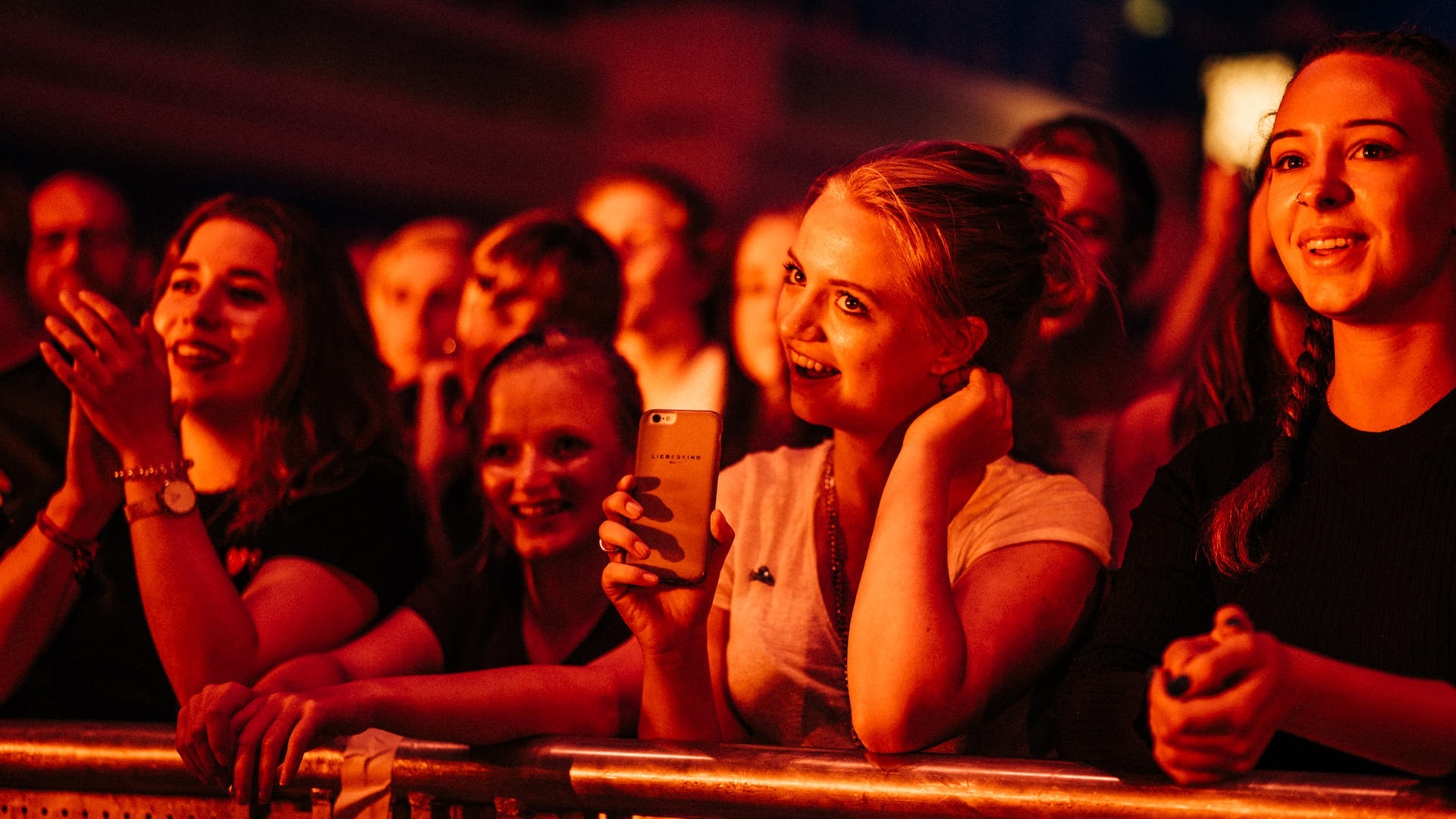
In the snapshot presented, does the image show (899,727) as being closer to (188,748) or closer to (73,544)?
(188,748)

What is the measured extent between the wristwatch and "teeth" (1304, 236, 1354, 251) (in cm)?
158

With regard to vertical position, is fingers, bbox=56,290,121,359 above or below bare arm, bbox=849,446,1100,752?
above

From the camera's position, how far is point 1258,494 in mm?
1653

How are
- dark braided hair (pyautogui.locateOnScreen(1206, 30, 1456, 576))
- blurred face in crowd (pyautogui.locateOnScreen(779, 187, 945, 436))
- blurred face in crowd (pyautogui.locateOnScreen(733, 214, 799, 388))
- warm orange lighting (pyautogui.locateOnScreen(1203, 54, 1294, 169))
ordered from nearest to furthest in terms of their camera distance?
dark braided hair (pyautogui.locateOnScreen(1206, 30, 1456, 576))
blurred face in crowd (pyautogui.locateOnScreen(779, 187, 945, 436))
blurred face in crowd (pyautogui.locateOnScreen(733, 214, 799, 388))
warm orange lighting (pyautogui.locateOnScreen(1203, 54, 1294, 169))

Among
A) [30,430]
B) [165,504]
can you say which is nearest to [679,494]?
[165,504]

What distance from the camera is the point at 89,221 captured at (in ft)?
12.3

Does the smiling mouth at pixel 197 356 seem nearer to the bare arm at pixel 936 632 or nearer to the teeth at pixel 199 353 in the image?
the teeth at pixel 199 353

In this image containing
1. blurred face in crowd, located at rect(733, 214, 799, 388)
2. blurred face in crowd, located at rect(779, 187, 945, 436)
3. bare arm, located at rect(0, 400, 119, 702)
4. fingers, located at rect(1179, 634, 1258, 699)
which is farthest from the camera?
blurred face in crowd, located at rect(733, 214, 799, 388)

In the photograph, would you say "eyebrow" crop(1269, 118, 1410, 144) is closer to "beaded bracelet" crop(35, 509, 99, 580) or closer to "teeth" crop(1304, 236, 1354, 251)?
"teeth" crop(1304, 236, 1354, 251)

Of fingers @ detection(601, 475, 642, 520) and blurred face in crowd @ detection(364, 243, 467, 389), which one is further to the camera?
blurred face in crowd @ detection(364, 243, 467, 389)

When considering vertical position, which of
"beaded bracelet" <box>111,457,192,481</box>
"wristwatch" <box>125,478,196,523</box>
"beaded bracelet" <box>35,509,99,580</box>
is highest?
"beaded bracelet" <box>111,457,192,481</box>

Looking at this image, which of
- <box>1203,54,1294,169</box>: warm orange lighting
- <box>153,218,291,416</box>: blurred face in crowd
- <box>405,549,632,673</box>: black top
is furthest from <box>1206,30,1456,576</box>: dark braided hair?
<box>1203,54,1294,169</box>: warm orange lighting

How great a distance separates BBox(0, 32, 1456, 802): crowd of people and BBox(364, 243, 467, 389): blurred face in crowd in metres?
1.16

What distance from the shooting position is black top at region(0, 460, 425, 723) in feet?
7.54
